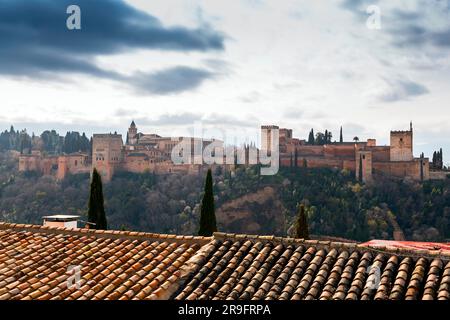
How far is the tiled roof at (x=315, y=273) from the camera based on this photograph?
598 centimetres

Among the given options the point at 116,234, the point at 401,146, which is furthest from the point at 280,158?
the point at 116,234

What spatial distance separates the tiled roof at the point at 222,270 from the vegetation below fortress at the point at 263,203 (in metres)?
51.4

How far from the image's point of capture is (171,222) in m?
65.3

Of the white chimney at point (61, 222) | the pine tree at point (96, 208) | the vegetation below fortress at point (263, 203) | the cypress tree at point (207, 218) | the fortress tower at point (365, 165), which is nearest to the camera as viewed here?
the white chimney at point (61, 222)

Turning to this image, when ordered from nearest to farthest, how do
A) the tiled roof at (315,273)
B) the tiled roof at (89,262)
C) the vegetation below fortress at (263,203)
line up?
1. the tiled roof at (315,273)
2. the tiled roof at (89,262)
3. the vegetation below fortress at (263,203)

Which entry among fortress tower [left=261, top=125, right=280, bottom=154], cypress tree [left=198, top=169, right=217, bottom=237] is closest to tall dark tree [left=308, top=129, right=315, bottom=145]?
fortress tower [left=261, top=125, right=280, bottom=154]

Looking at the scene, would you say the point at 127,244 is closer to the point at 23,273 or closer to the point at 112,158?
the point at 23,273

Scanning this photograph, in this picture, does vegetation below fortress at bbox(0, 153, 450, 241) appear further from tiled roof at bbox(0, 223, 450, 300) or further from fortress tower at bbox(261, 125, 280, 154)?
tiled roof at bbox(0, 223, 450, 300)

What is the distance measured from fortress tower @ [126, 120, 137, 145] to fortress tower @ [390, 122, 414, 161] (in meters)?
47.5

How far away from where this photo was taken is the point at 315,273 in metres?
6.64

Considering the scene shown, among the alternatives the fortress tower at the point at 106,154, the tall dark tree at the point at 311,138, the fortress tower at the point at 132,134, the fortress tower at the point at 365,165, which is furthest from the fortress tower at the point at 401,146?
the fortress tower at the point at 132,134

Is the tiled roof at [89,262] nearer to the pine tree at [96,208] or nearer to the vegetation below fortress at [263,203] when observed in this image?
the pine tree at [96,208]

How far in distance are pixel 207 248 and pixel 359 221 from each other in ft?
182

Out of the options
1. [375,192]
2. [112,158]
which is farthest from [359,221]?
[112,158]
